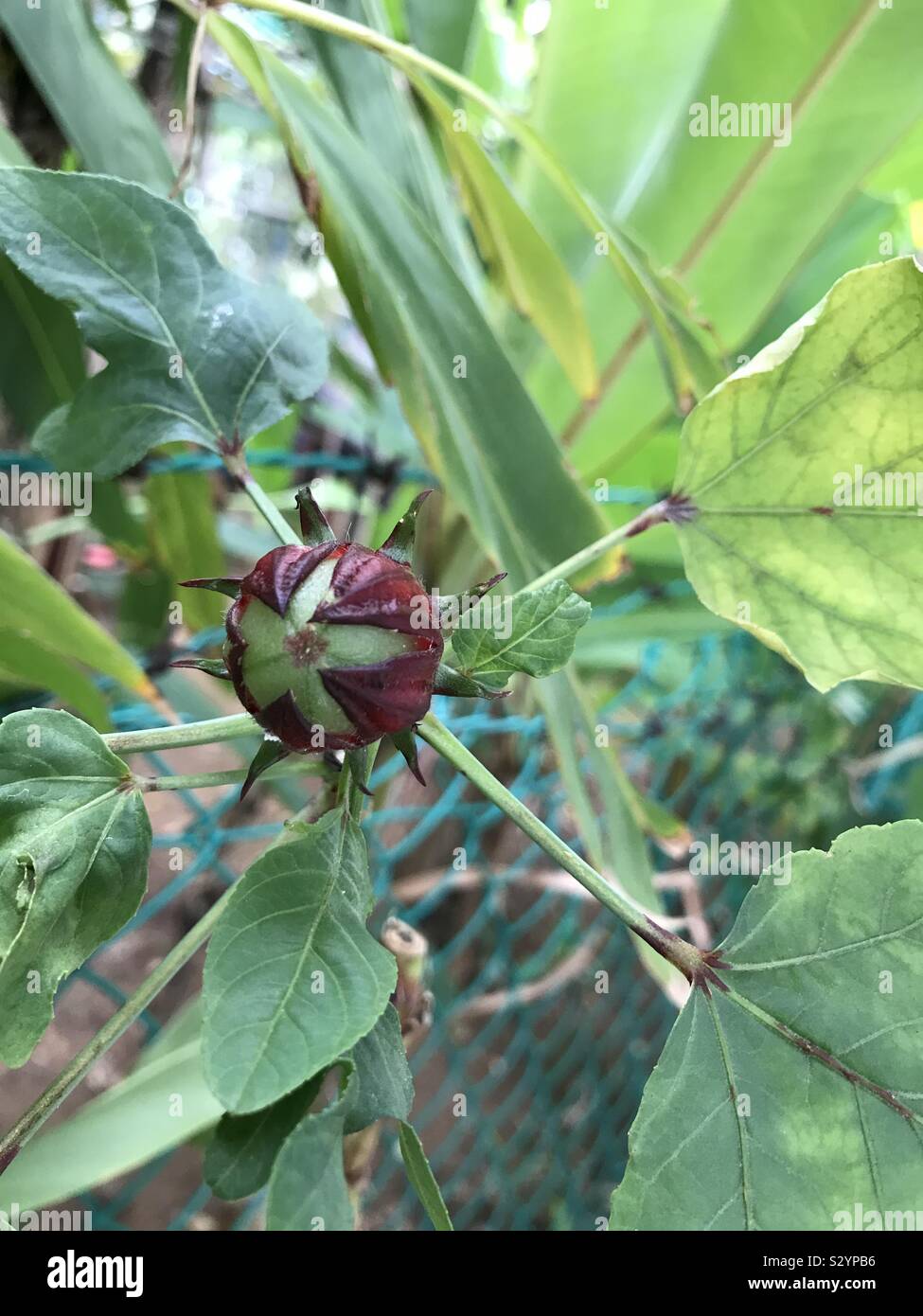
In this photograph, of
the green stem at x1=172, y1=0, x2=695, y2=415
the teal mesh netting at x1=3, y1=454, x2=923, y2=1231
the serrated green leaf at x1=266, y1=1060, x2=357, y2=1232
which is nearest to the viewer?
the serrated green leaf at x1=266, y1=1060, x2=357, y2=1232

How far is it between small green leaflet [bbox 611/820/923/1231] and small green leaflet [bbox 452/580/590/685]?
0.35 feet

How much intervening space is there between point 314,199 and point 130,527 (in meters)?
0.42

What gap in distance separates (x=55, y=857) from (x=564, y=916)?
1154mm

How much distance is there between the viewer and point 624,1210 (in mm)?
269

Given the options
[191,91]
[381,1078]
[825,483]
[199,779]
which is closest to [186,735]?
[199,779]

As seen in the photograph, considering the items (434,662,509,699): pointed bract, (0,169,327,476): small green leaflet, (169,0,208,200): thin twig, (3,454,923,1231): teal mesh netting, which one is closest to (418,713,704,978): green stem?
(434,662,509,699): pointed bract

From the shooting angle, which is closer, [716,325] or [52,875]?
[52,875]

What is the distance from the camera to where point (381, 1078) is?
28 cm

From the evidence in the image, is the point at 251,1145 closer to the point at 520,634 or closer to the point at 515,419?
the point at 520,634

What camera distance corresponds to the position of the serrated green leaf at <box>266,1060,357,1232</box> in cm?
22

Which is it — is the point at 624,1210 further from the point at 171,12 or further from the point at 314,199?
the point at 171,12

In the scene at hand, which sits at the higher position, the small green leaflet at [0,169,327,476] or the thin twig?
the thin twig

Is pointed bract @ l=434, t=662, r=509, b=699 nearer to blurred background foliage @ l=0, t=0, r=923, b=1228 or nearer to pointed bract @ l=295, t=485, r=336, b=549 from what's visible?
pointed bract @ l=295, t=485, r=336, b=549

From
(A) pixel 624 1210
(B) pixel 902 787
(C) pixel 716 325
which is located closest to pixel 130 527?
(C) pixel 716 325
